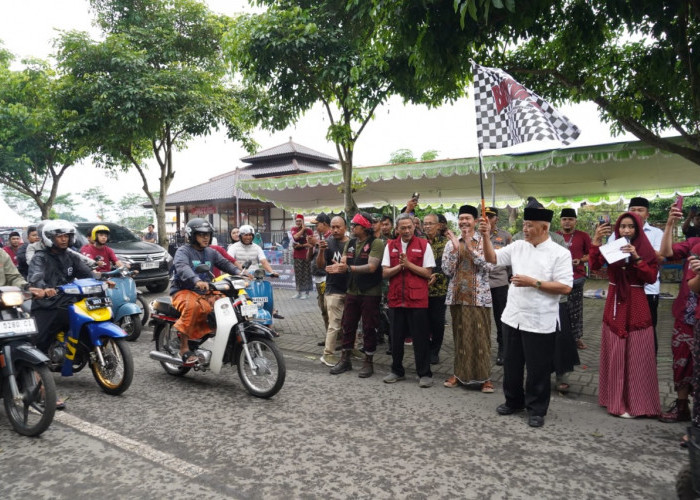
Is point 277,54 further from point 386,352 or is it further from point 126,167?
point 126,167

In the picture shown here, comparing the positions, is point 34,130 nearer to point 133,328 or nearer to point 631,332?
point 133,328

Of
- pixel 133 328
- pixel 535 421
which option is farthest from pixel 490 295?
pixel 133 328

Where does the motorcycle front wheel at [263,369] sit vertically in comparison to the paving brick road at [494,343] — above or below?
above

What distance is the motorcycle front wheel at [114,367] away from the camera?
4.86 meters

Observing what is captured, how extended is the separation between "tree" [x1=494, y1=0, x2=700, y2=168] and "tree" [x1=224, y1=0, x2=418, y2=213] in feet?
Answer: 6.60

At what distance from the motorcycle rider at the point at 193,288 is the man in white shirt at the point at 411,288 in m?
1.75

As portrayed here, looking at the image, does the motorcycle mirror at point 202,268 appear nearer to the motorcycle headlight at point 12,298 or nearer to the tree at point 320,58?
the motorcycle headlight at point 12,298

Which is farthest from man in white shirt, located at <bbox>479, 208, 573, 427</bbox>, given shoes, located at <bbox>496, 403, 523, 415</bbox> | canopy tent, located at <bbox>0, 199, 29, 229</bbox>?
canopy tent, located at <bbox>0, 199, 29, 229</bbox>

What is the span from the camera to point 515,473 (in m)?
3.34

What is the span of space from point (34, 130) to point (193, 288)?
17.9m

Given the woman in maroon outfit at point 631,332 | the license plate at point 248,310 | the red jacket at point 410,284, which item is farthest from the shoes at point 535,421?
the license plate at point 248,310

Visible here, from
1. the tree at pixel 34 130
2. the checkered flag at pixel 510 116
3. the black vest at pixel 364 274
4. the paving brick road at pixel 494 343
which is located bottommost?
the paving brick road at pixel 494 343

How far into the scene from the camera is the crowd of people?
4.23 metres

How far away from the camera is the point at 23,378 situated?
4156 mm
